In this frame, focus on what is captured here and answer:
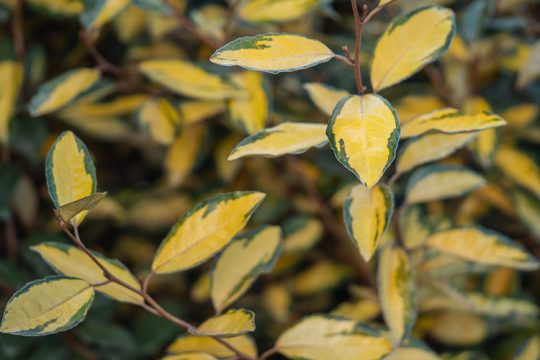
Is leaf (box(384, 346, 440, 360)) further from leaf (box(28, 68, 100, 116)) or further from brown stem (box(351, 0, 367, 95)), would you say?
leaf (box(28, 68, 100, 116))

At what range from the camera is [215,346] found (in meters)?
0.86

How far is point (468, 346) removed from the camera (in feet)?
3.63

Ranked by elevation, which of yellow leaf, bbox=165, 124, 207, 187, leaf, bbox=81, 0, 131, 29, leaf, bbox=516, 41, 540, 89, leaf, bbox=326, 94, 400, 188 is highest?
leaf, bbox=81, 0, 131, 29

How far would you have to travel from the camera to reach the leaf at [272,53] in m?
0.66

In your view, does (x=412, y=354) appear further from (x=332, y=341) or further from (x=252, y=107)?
(x=252, y=107)

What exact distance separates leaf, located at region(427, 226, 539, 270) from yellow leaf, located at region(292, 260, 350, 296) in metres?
0.25

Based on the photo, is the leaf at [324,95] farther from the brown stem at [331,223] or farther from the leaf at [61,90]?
the leaf at [61,90]

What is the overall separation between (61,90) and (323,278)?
529mm

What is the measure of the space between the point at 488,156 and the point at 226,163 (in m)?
0.43

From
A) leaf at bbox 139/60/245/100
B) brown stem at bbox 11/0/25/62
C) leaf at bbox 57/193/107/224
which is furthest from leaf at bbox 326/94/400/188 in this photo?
brown stem at bbox 11/0/25/62

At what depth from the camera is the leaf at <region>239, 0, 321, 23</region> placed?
96 centimetres

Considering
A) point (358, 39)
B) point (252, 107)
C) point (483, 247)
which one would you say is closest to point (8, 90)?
point (252, 107)

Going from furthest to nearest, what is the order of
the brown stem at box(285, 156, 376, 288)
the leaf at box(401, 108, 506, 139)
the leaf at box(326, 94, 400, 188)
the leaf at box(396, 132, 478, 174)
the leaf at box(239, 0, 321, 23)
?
the brown stem at box(285, 156, 376, 288)
the leaf at box(239, 0, 321, 23)
the leaf at box(396, 132, 478, 174)
the leaf at box(401, 108, 506, 139)
the leaf at box(326, 94, 400, 188)

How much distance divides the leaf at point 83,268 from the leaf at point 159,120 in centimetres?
31
